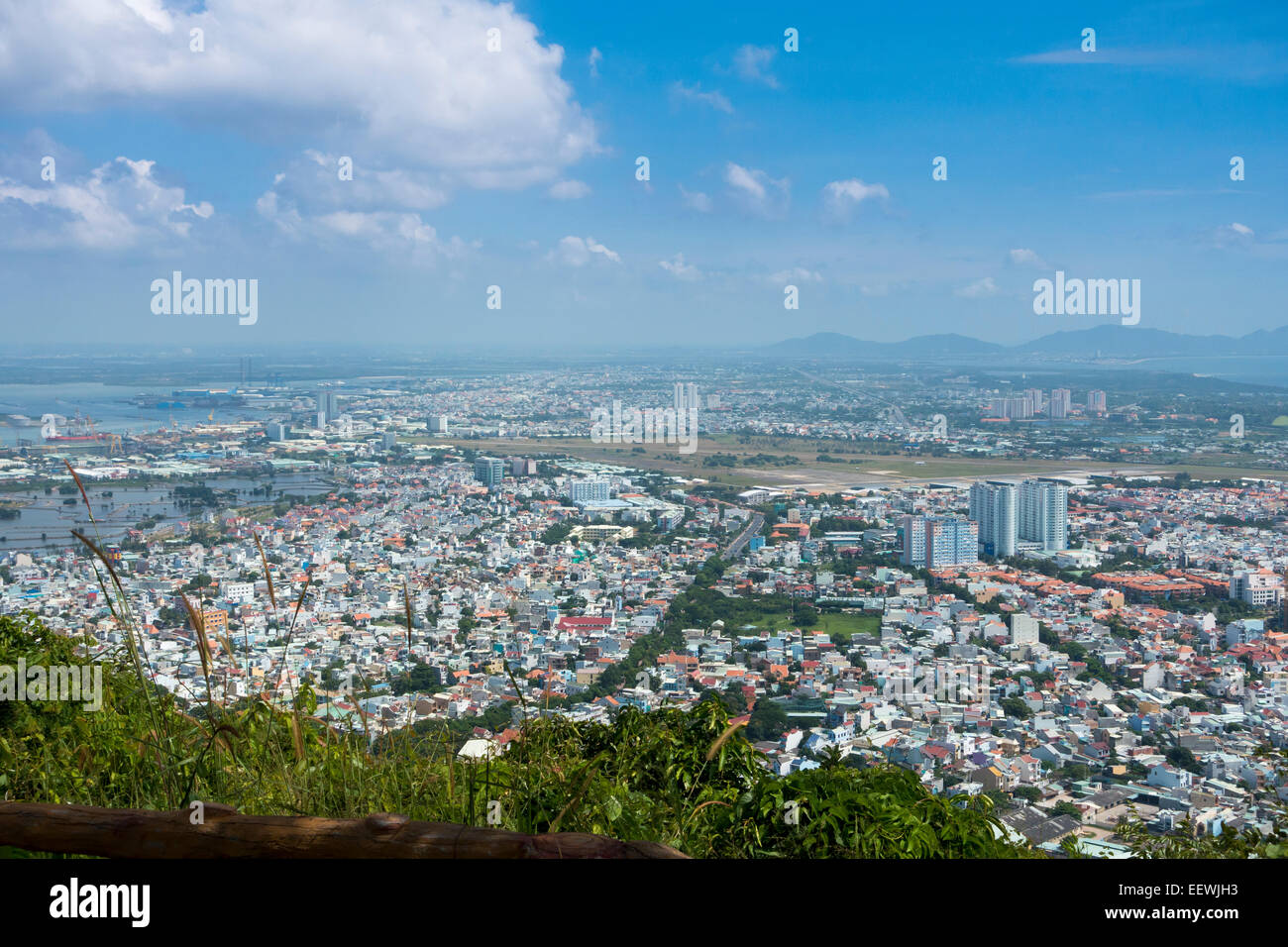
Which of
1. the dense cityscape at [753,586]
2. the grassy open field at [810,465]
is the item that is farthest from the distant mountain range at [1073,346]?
the grassy open field at [810,465]

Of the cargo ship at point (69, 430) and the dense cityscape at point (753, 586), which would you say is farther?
the cargo ship at point (69, 430)

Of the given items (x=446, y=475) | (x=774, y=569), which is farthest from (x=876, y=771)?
(x=446, y=475)

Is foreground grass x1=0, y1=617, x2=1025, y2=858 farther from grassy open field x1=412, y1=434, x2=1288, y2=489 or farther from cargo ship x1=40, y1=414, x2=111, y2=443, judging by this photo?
grassy open field x1=412, y1=434, x2=1288, y2=489

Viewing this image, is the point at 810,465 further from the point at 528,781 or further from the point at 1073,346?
the point at 528,781

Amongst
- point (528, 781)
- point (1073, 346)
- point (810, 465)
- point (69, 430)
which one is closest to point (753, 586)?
point (528, 781)

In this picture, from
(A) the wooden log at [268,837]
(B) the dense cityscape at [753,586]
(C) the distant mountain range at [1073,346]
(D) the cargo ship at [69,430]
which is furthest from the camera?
(C) the distant mountain range at [1073,346]

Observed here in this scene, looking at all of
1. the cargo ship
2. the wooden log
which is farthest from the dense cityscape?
the wooden log

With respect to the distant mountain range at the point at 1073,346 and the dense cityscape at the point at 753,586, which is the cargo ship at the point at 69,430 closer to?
the dense cityscape at the point at 753,586

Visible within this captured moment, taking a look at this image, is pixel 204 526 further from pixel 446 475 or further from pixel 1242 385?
pixel 1242 385
